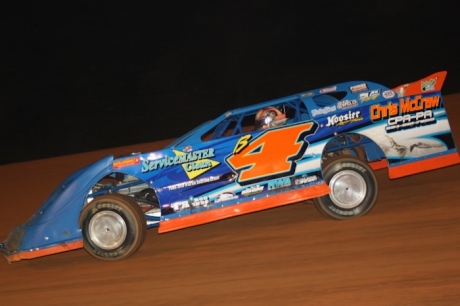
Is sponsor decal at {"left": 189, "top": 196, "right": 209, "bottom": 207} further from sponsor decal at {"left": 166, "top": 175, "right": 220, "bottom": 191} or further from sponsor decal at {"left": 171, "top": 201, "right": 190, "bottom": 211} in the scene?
sponsor decal at {"left": 166, "top": 175, "right": 220, "bottom": 191}

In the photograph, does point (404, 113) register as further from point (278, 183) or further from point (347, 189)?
point (278, 183)

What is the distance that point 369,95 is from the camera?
7.22 metres

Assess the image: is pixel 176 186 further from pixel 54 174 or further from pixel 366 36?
pixel 366 36

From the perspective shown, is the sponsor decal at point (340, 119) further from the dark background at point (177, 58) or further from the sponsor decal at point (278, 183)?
the dark background at point (177, 58)

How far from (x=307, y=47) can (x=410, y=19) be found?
212 cm

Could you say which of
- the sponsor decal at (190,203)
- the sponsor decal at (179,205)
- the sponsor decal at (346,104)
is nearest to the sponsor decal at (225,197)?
the sponsor decal at (190,203)

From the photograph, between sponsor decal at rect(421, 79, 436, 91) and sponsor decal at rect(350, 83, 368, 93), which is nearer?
sponsor decal at rect(421, 79, 436, 91)

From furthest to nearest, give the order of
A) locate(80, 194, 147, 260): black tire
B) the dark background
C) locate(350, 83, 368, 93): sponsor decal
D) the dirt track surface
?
the dark background < locate(350, 83, 368, 93): sponsor decal < locate(80, 194, 147, 260): black tire < the dirt track surface

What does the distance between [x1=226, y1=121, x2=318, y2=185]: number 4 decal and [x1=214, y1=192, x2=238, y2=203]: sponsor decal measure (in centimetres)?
16

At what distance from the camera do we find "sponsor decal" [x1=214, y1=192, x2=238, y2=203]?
712cm

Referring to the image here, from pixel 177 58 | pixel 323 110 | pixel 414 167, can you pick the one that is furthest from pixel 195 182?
pixel 177 58

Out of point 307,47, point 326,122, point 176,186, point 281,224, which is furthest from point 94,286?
point 307,47

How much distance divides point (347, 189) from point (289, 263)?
3.97ft

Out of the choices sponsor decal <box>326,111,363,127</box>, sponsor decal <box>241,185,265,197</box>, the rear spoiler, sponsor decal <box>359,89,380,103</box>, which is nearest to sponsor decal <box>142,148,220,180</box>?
sponsor decal <box>241,185,265,197</box>
